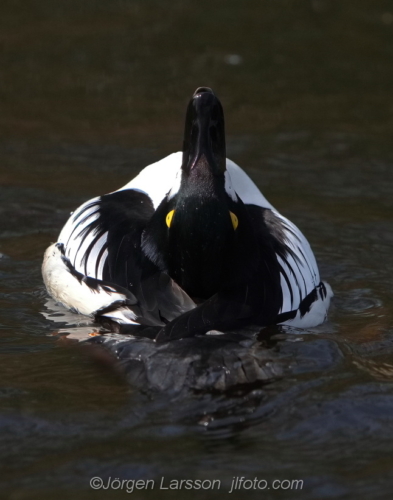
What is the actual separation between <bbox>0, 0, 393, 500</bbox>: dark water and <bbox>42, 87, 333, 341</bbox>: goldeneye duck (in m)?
0.30

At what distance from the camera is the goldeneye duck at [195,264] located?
5.40m

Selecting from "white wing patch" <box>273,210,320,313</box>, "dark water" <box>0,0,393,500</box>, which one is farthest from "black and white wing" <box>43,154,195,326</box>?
"white wing patch" <box>273,210,320,313</box>

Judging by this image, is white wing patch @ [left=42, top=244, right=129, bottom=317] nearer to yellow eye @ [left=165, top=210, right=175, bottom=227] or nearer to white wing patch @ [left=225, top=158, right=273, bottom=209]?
yellow eye @ [left=165, top=210, right=175, bottom=227]

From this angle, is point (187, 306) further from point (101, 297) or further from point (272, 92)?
point (272, 92)

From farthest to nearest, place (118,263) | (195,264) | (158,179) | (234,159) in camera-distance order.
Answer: (234,159), (158,179), (118,263), (195,264)

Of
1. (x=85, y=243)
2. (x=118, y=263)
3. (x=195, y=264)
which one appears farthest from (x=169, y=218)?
(x=85, y=243)

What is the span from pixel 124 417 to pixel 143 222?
1.74 metres

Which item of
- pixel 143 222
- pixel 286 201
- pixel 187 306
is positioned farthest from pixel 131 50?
pixel 187 306

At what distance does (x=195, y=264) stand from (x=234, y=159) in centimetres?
411

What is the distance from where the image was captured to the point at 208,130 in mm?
Answer: 5551

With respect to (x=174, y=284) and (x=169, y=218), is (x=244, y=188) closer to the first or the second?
(x=169, y=218)

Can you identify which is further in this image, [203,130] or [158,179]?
[158,179]

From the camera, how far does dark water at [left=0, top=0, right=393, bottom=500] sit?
14.6 feet

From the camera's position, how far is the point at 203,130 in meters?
5.53
